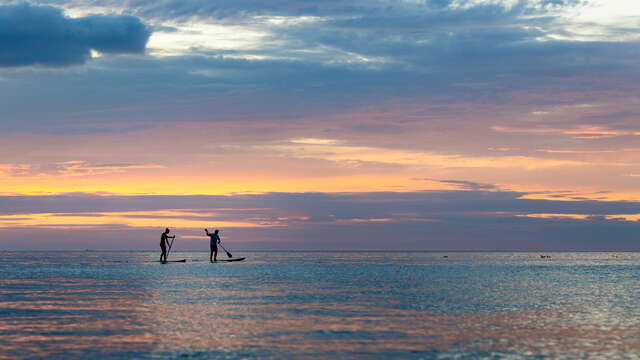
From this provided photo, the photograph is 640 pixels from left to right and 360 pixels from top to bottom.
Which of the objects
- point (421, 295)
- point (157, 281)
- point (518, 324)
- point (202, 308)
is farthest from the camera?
point (157, 281)

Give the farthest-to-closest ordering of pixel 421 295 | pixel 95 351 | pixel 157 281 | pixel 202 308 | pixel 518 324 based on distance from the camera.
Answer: pixel 157 281 → pixel 421 295 → pixel 202 308 → pixel 518 324 → pixel 95 351

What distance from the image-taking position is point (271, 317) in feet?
93.9

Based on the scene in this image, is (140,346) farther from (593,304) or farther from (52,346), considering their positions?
(593,304)

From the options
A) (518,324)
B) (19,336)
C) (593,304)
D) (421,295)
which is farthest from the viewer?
(421,295)

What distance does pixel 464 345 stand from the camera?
858 inches

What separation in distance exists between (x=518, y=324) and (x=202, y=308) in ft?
42.8

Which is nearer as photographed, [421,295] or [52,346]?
[52,346]

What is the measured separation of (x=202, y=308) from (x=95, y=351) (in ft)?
36.1

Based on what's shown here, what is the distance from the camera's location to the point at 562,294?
41.8 m

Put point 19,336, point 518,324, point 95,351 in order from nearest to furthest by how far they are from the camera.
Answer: point 95,351 → point 19,336 → point 518,324

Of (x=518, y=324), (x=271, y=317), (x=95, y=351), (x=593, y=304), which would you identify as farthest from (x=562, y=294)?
(x=95, y=351)

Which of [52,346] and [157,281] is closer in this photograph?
[52,346]

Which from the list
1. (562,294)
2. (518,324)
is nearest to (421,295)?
(562,294)

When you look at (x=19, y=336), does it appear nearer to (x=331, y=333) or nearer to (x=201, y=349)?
(x=201, y=349)
